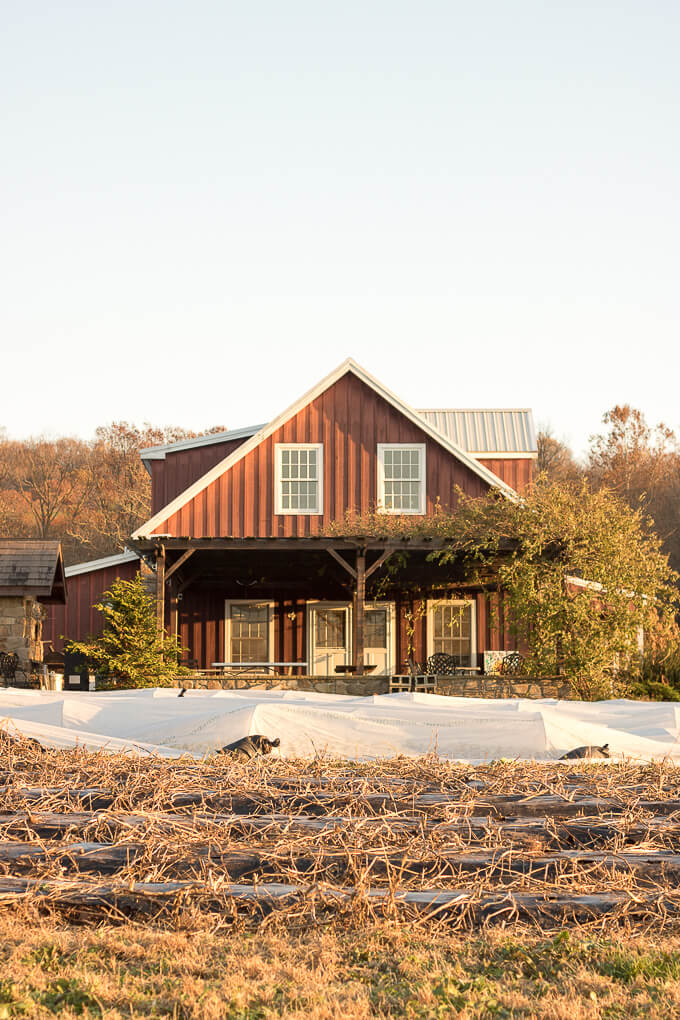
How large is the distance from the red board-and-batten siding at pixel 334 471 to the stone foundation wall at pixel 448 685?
11.3 ft

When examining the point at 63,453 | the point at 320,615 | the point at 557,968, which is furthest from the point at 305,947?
the point at 63,453

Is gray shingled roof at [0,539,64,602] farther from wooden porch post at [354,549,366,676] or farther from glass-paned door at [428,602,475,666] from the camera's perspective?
glass-paned door at [428,602,475,666]

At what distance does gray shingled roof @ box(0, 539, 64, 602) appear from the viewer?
17.2m

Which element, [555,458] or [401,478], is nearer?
[401,478]

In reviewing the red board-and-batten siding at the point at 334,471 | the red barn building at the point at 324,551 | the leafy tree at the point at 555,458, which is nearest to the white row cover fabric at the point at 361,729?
the red barn building at the point at 324,551

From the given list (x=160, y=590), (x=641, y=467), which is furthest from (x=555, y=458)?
(x=160, y=590)

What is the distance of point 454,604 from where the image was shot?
2111cm

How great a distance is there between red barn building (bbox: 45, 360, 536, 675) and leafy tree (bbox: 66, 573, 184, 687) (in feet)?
1.48

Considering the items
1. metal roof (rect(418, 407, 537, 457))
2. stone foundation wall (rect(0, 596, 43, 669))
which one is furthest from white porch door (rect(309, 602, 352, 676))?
stone foundation wall (rect(0, 596, 43, 669))

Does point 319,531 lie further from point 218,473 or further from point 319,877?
point 319,877

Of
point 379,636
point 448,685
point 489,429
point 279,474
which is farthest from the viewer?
point 489,429

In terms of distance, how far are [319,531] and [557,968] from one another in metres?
15.2

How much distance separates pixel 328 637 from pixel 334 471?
3.74 metres

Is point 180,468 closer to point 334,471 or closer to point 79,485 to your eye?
point 334,471
